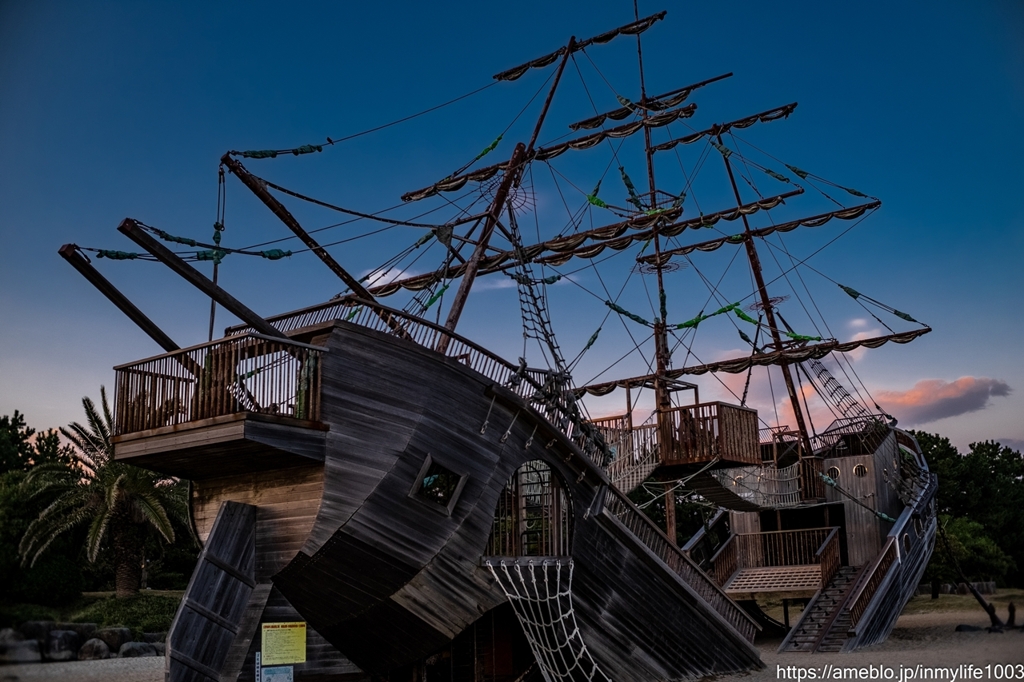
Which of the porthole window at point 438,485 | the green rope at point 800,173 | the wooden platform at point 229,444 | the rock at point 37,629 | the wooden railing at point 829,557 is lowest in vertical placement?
the rock at point 37,629

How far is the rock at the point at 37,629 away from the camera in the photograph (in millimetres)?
17147

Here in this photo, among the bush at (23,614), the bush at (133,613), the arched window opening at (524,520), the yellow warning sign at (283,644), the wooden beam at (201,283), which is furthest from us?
the bush at (133,613)

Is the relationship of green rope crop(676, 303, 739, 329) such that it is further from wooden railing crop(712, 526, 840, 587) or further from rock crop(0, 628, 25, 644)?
rock crop(0, 628, 25, 644)

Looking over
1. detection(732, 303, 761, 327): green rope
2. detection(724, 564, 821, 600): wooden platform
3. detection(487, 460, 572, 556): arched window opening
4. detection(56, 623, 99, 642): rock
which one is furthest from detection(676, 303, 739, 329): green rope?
detection(56, 623, 99, 642): rock

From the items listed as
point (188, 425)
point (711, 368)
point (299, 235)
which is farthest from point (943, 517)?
point (188, 425)

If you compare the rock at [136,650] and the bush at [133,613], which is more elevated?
the bush at [133,613]

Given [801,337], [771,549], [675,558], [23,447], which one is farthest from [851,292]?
[23,447]

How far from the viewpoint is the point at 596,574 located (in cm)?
1469

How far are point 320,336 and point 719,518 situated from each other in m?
16.8

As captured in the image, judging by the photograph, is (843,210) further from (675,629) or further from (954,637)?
(675,629)

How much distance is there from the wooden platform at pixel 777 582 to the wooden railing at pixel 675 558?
3907mm

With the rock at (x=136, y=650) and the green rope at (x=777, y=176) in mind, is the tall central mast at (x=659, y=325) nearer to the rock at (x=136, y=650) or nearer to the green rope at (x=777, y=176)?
the green rope at (x=777, y=176)

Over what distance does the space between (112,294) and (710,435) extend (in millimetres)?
12213

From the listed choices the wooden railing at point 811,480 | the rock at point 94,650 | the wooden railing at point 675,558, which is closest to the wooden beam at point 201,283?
the wooden railing at point 675,558
